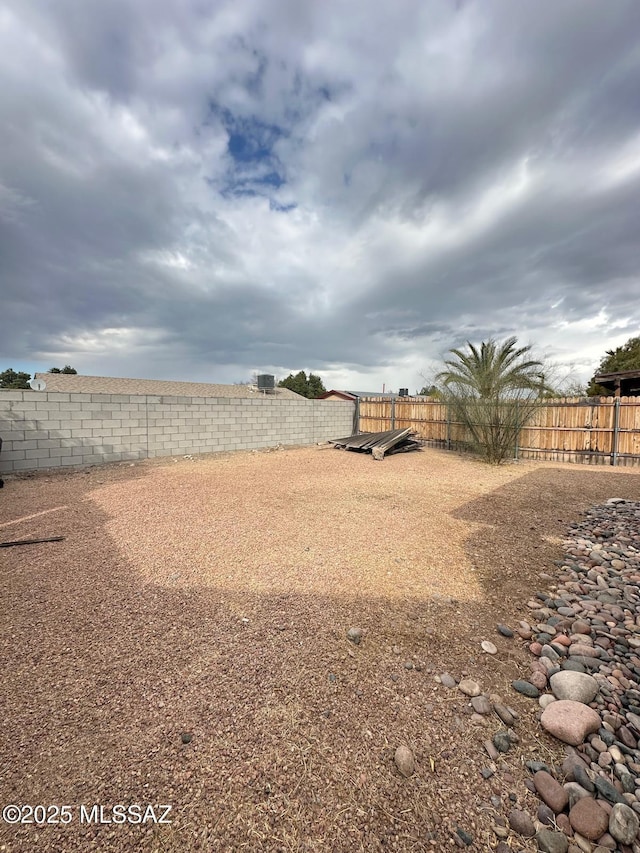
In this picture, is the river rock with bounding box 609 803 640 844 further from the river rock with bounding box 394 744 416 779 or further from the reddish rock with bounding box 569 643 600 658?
the reddish rock with bounding box 569 643 600 658

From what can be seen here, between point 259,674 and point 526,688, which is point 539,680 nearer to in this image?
point 526,688

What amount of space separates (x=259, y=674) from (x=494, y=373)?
9.29 meters

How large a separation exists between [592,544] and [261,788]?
371cm

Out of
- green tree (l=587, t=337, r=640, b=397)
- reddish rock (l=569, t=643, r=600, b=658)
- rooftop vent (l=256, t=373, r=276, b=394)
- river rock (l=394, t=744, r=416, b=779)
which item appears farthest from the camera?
rooftop vent (l=256, t=373, r=276, b=394)

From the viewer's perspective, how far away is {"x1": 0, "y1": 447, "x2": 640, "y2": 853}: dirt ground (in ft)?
3.90

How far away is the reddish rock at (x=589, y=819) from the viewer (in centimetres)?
112

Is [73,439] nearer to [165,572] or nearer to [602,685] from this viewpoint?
[165,572]

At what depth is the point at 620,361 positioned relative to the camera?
18594 millimetres

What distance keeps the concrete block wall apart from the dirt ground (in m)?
3.48

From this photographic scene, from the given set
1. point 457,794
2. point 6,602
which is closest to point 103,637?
point 6,602

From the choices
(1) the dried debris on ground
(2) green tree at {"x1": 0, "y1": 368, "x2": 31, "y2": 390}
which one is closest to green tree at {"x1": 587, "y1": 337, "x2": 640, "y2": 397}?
(1) the dried debris on ground

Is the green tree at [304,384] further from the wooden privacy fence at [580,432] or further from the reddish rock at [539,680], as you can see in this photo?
the reddish rock at [539,680]

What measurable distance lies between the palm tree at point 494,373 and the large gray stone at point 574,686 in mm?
7692

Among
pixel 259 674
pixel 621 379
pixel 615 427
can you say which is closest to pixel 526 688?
pixel 259 674
